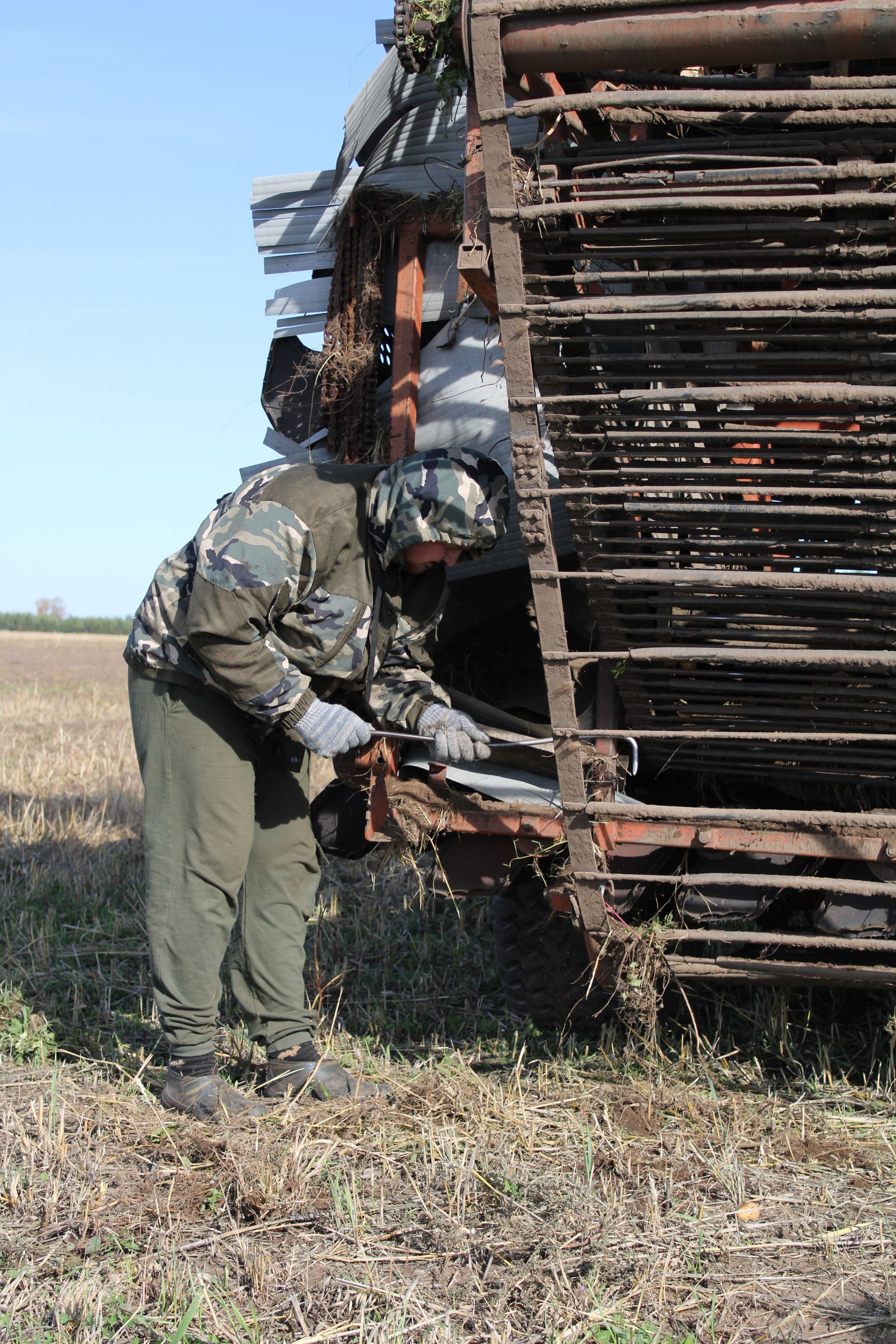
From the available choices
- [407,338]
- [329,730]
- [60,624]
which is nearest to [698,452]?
[329,730]

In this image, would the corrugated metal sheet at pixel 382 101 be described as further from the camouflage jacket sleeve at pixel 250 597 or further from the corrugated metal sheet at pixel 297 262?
the camouflage jacket sleeve at pixel 250 597

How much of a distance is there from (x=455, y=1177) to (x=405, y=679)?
135cm

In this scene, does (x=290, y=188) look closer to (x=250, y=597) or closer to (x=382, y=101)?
(x=382, y=101)

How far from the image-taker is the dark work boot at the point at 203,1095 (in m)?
3.16

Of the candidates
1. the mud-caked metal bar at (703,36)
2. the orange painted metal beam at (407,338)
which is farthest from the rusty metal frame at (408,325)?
the mud-caked metal bar at (703,36)

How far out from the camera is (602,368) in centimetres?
245

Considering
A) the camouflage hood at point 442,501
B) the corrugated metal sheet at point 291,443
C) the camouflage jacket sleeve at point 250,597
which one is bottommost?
the camouflage jacket sleeve at point 250,597

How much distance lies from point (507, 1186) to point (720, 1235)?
478 mm

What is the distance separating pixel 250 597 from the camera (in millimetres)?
2914

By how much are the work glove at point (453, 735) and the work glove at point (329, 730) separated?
184 millimetres

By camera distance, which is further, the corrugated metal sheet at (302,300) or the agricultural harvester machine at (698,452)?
the corrugated metal sheet at (302,300)

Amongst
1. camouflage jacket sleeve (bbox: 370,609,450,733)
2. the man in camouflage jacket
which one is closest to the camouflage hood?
the man in camouflage jacket

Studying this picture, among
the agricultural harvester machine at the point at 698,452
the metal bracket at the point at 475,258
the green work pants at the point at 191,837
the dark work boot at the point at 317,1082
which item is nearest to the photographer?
the agricultural harvester machine at the point at 698,452

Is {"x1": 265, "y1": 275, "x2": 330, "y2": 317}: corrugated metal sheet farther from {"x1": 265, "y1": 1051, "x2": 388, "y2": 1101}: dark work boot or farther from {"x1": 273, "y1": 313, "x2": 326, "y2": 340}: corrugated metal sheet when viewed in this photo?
{"x1": 265, "y1": 1051, "x2": 388, "y2": 1101}: dark work boot
